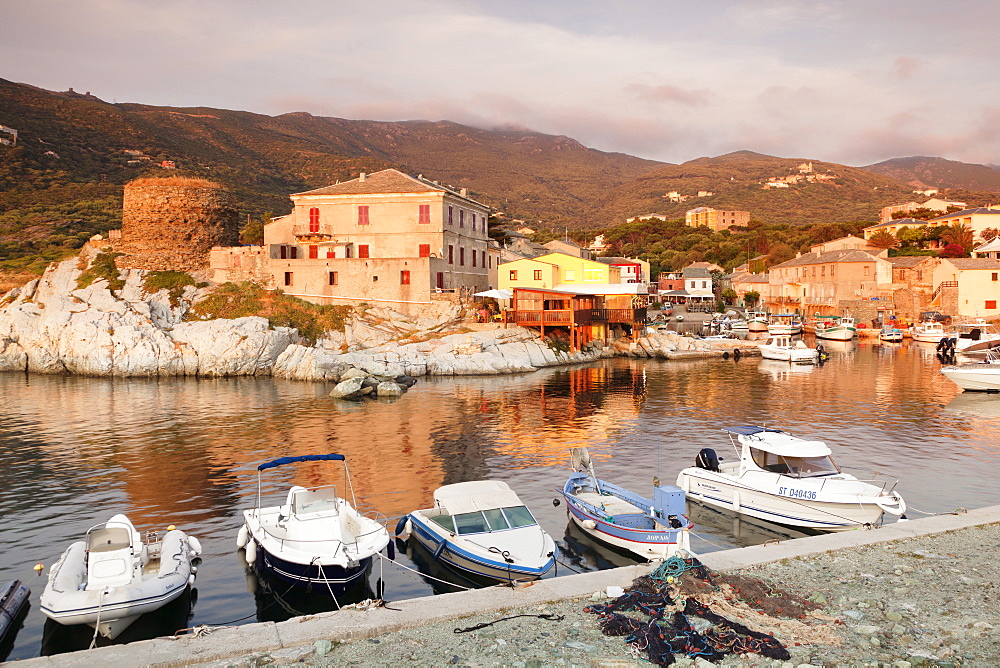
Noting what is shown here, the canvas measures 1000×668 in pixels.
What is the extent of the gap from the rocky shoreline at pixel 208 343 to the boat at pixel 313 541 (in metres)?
33.2

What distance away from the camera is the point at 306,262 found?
2470 inches

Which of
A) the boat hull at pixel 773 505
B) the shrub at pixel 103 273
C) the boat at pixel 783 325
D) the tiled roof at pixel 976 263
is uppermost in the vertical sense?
the tiled roof at pixel 976 263

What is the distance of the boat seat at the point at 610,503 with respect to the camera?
62.1 ft

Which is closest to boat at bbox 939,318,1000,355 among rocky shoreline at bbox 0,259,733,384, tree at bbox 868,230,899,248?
tree at bbox 868,230,899,248

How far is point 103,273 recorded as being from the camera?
62.5 m

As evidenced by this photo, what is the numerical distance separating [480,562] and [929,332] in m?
86.4

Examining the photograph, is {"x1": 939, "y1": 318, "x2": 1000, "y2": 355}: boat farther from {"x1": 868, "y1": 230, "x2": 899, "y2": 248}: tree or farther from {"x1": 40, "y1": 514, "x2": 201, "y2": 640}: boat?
{"x1": 40, "y1": 514, "x2": 201, "y2": 640}: boat

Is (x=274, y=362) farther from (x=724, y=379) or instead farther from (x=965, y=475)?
(x=965, y=475)

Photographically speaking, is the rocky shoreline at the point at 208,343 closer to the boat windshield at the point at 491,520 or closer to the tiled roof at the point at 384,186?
the tiled roof at the point at 384,186

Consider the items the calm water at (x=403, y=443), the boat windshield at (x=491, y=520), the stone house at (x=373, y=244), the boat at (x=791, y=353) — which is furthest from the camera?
the boat at (x=791, y=353)

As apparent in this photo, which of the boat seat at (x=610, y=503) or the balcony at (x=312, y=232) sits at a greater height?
the balcony at (x=312, y=232)

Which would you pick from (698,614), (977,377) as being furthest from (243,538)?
(977,377)

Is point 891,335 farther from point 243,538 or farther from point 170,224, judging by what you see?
point 243,538

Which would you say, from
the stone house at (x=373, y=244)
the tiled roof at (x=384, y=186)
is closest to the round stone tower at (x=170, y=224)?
the stone house at (x=373, y=244)
